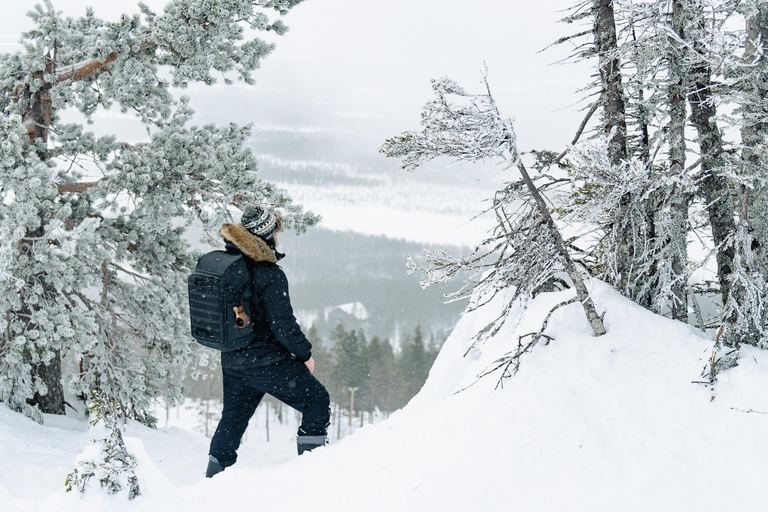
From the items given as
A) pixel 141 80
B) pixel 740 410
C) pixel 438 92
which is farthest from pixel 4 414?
pixel 740 410

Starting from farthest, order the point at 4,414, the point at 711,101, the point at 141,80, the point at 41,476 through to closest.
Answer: the point at 141,80, the point at 4,414, the point at 41,476, the point at 711,101

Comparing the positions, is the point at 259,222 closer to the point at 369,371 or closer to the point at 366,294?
the point at 369,371

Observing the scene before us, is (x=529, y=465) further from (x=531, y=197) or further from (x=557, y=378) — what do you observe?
(x=531, y=197)

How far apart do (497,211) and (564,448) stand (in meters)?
2.11

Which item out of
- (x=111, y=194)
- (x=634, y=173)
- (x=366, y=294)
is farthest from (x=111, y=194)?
(x=366, y=294)

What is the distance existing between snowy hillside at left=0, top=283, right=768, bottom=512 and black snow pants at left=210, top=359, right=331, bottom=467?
1.03ft

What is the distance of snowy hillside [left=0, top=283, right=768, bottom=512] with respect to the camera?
2.97m

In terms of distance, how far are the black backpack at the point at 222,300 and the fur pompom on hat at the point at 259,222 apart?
24 cm

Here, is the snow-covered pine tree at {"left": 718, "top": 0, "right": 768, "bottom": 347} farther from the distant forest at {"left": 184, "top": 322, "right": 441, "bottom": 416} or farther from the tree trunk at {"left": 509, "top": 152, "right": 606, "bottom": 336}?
the distant forest at {"left": 184, "top": 322, "right": 441, "bottom": 416}

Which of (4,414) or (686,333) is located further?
(4,414)

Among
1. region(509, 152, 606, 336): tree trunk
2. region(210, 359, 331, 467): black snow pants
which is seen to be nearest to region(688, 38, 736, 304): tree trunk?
region(509, 152, 606, 336): tree trunk

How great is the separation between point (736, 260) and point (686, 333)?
63 cm

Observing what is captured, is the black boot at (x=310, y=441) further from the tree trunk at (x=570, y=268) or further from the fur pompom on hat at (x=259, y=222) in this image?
the tree trunk at (x=570, y=268)

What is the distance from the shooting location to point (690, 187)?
3.82 meters
